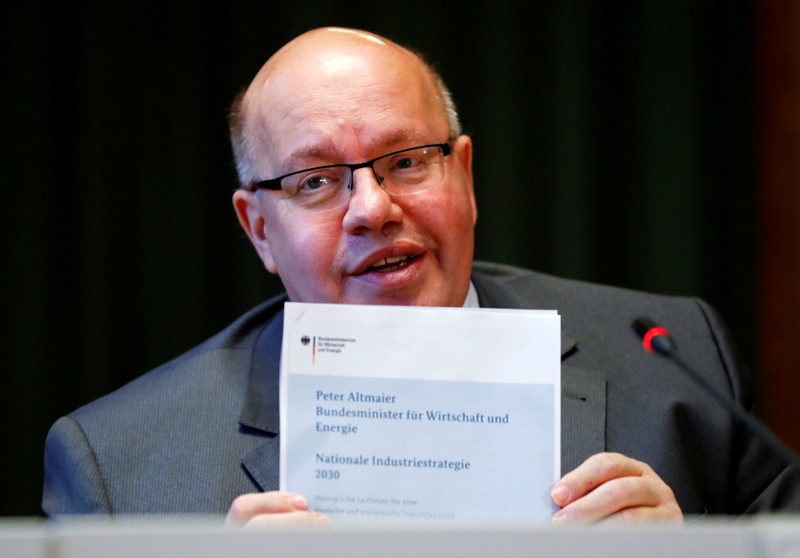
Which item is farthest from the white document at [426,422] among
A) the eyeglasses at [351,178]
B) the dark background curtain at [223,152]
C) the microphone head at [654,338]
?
the dark background curtain at [223,152]

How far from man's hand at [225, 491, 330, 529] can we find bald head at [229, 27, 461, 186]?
0.73 m

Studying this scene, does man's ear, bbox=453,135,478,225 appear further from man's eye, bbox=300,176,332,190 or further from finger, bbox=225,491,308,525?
finger, bbox=225,491,308,525

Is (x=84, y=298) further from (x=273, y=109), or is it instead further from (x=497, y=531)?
(x=497, y=531)

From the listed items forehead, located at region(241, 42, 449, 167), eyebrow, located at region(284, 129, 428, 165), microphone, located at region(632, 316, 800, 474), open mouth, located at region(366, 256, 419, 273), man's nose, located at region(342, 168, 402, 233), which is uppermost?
forehead, located at region(241, 42, 449, 167)

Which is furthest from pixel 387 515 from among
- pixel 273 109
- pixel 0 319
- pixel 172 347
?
pixel 0 319

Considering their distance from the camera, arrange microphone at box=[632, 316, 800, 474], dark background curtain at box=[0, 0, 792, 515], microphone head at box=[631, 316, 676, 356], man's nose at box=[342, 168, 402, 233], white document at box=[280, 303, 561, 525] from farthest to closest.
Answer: dark background curtain at box=[0, 0, 792, 515]
man's nose at box=[342, 168, 402, 233]
white document at box=[280, 303, 561, 525]
microphone head at box=[631, 316, 676, 356]
microphone at box=[632, 316, 800, 474]

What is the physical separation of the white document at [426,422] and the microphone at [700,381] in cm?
13

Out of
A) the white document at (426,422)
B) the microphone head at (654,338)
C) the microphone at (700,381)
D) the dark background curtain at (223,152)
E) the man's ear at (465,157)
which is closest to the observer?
the microphone at (700,381)

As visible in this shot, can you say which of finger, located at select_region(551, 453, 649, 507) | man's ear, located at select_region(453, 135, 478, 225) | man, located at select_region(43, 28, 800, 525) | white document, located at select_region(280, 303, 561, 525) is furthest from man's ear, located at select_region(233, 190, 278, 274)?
finger, located at select_region(551, 453, 649, 507)

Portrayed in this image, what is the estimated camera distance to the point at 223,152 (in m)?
2.85

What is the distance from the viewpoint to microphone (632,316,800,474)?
1.08 metres

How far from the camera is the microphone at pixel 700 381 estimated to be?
3.55 ft

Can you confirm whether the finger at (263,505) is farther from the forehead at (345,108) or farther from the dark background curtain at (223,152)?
the dark background curtain at (223,152)

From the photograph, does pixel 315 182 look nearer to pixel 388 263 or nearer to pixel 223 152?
pixel 388 263
